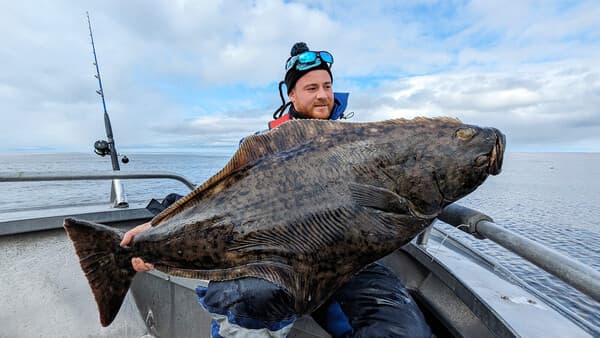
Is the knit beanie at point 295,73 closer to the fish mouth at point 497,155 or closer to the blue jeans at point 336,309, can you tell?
the fish mouth at point 497,155

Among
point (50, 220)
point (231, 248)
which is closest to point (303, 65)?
point (231, 248)

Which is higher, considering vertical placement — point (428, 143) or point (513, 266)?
point (428, 143)

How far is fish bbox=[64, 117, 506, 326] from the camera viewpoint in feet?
5.02

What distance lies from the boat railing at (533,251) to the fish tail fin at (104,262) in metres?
1.97

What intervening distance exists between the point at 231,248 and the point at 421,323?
3.83ft

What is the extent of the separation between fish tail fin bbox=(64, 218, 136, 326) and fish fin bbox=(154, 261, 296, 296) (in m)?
0.51

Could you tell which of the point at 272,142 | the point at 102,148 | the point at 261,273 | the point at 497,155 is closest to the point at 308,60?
the point at 272,142

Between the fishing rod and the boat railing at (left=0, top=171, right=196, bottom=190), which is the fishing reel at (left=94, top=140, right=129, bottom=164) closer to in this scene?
the fishing rod

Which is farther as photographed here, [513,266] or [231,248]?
[513,266]


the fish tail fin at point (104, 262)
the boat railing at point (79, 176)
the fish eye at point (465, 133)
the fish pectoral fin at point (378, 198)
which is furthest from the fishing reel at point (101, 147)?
the fish eye at point (465, 133)

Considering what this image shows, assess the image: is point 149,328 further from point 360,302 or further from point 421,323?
point 421,323

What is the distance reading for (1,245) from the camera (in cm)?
315

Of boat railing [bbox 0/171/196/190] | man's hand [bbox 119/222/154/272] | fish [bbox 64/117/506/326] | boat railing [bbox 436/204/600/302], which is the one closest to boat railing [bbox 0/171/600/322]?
boat railing [bbox 436/204/600/302]

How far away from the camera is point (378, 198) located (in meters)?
1.55
